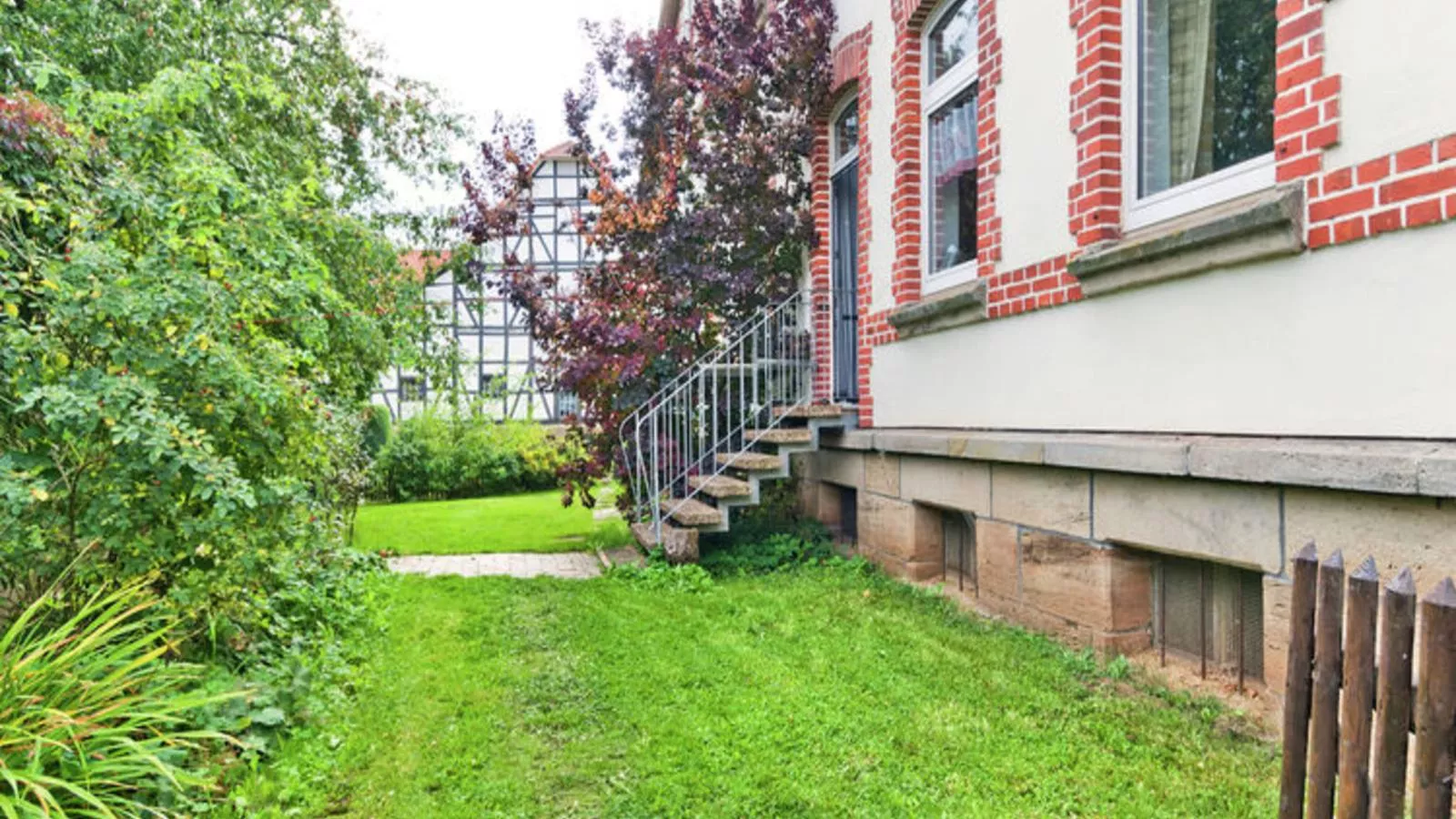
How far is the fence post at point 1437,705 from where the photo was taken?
4.87 ft

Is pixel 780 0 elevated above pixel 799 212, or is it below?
above

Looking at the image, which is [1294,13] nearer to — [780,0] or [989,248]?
[989,248]

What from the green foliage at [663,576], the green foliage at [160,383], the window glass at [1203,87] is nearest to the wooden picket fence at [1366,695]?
the window glass at [1203,87]

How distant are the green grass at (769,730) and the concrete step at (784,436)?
2.03 metres

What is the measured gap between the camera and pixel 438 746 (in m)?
3.18

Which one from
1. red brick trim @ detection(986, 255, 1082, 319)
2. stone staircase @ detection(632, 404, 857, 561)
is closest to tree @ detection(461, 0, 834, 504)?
stone staircase @ detection(632, 404, 857, 561)

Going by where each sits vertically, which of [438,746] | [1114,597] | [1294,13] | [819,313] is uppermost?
[1294,13]

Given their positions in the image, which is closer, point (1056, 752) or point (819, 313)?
point (1056, 752)

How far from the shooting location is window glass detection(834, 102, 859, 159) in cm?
743

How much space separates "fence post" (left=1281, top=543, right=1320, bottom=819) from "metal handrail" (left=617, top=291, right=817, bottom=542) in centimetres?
479

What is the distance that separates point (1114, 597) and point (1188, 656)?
1.17ft

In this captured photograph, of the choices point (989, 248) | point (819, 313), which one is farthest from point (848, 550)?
point (989, 248)

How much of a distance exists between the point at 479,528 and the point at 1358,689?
28.6ft

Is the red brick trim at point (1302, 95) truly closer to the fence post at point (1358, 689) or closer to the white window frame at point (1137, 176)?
the white window frame at point (1137, 176)
